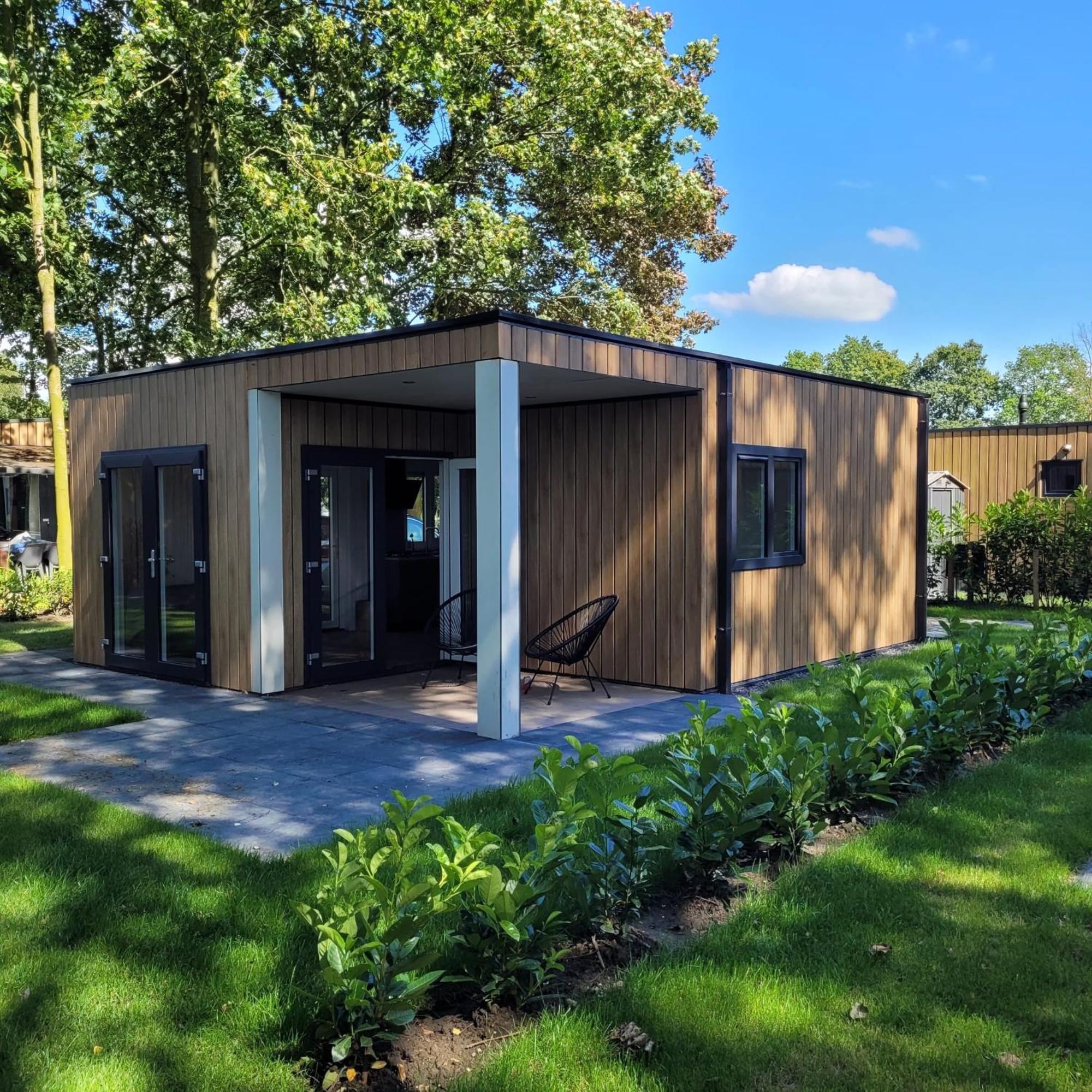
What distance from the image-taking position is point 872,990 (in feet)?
9.66

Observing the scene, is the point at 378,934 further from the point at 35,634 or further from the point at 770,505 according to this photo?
the point at 35,634

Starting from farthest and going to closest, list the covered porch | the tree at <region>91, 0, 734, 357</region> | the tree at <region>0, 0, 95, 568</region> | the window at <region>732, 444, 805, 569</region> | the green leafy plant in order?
the tree at <region>91, 0, 734, 357</region>
the tree at <region>0, 0, 95, 568</region>
the window at <region>732, 444, 805, 569</region>
the covered porch
the green leafy plant

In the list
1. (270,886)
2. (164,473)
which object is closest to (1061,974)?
(270,886)

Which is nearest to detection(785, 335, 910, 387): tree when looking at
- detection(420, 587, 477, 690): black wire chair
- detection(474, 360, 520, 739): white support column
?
detection(420, 587, 477, 690): black wire chair

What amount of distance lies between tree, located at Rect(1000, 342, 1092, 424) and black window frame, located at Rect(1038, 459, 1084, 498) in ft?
90.2

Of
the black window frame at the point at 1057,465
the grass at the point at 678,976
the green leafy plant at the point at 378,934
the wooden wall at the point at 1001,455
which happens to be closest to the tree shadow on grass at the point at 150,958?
the grass at the point at 678,976

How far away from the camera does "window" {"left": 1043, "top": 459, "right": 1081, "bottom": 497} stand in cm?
1739

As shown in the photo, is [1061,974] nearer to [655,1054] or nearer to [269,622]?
[655,1054]

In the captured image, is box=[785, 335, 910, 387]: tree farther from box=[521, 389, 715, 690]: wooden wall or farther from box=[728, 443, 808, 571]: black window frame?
box=[521, 389, 715, 690]: wooden wall

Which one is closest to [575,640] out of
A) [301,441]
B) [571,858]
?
[301,441]

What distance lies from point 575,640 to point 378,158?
945 cm

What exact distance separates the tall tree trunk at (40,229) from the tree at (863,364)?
4852 centimetres

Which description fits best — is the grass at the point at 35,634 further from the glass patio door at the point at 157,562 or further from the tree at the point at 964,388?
the tree at the point at 964,388


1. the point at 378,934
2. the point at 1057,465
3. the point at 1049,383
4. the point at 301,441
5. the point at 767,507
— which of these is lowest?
the point at 378,934
